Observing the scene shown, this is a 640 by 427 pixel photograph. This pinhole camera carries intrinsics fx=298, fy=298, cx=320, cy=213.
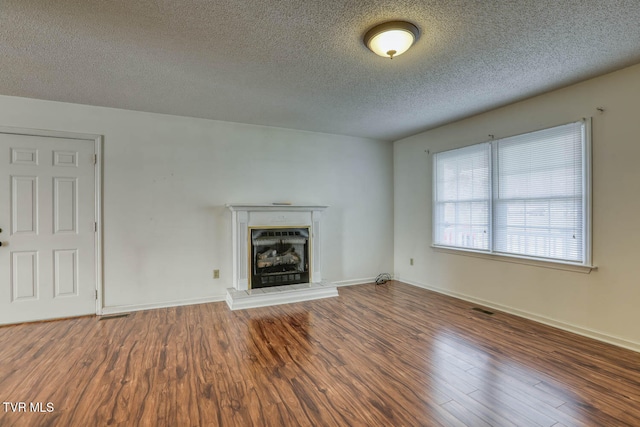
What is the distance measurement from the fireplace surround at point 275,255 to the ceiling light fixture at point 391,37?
2.59 m

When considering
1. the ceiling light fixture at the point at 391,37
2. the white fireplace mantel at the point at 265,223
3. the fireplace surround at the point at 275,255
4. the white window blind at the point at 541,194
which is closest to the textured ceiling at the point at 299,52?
the ceiling light fixture at the point at 391,37

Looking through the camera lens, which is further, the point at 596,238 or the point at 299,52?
the point at 596,238

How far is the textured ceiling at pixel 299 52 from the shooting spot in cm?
194

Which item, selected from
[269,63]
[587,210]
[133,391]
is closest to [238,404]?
[133,391]

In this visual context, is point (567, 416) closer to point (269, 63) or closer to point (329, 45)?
point (329, 45)

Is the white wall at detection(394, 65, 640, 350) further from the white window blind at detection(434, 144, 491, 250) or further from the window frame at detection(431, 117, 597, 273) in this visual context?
the white window blind at detection(434, 144, 491, 250)

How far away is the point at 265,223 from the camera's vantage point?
171 inches

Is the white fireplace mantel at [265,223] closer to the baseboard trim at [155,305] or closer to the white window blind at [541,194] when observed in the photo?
the baseboard trim at [155,305]

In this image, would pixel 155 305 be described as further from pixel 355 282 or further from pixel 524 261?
pixel 524 261

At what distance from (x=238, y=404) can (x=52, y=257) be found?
3.14 meters

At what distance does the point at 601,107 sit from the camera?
290 centimetres

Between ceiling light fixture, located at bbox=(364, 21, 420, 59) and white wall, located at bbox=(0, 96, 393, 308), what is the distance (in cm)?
264

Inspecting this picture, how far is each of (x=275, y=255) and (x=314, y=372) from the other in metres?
2.31

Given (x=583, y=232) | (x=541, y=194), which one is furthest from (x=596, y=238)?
(x=541, y=194)
